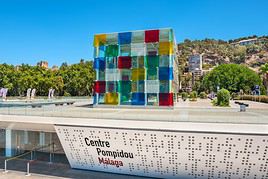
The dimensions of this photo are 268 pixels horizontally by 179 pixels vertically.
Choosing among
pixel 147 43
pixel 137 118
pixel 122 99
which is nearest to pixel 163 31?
pixel 147 43

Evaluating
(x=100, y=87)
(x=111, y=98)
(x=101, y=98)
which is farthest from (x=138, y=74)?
(x=101, y=98)

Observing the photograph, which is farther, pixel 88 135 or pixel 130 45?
pixel 130 45

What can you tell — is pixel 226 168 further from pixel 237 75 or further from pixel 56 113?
pixel 237 75

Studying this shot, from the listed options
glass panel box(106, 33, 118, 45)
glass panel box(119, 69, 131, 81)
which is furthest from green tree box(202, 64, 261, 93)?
glass panel box(106, 33, 118, 45)

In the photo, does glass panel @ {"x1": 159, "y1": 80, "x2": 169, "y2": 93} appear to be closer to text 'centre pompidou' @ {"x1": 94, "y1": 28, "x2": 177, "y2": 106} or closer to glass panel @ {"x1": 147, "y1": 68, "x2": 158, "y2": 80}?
text 'centre pompidou' @ {"x1": 94, "y1": 28, "x2": 177, "y2": 106}

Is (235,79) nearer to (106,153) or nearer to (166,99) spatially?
(166,99)

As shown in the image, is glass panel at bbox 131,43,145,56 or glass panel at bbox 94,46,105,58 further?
glass panel at bbox 94,46,105,58

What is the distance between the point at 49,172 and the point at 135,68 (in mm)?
14659

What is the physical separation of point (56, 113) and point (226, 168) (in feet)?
34.9

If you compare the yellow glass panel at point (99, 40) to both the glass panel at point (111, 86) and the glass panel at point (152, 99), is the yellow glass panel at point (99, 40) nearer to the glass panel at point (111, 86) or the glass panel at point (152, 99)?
the glass panel at point (111, 86)

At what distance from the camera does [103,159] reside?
16062 mm

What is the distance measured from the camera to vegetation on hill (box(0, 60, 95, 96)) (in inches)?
2365

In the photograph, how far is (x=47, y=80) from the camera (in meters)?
60.1

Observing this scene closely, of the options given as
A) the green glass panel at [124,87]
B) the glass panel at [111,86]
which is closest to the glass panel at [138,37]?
the green glass panel at [124,87]
